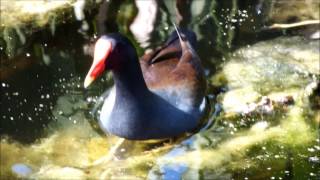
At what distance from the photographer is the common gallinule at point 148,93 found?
108 inches

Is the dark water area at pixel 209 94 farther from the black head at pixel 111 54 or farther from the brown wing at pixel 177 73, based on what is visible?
the black head at pixel 111 54

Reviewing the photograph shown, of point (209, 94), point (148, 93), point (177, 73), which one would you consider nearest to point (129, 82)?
point (148, 93)

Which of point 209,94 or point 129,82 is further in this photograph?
point 209,94

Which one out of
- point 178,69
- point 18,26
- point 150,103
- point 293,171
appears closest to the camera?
point 293,171

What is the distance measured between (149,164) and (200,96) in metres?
0.42

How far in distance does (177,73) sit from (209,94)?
10.2 inches

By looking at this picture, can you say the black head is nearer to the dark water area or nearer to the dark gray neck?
the dark gray neck

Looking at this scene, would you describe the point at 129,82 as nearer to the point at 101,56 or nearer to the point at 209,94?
the point at 101,56

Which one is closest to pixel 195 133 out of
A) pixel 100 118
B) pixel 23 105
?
pixel 100 118

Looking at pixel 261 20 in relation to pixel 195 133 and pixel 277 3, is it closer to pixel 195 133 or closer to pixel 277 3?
pixel 277 3

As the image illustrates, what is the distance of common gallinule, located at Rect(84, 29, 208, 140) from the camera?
274 cm

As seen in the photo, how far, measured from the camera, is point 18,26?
3668 mm

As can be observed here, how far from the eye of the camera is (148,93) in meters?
2.91

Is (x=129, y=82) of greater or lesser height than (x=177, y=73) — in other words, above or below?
below
